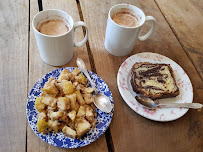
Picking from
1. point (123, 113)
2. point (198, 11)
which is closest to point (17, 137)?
point (123, 113)

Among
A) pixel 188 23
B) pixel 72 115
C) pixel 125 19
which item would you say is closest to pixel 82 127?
pixel 72 115

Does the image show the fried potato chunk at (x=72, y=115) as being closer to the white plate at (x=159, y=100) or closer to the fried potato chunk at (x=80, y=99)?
the fried potato chunk at (x=80, y=99)

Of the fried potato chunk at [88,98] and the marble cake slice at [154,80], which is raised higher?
the marble cake slice at [154,80]

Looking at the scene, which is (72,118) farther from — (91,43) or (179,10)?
(179,10)

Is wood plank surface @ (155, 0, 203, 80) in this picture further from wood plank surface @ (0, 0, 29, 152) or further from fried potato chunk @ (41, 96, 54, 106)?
wood plank surface @ (0, 0, 29, 152)

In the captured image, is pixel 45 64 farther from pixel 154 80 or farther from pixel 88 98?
pixel 154 80

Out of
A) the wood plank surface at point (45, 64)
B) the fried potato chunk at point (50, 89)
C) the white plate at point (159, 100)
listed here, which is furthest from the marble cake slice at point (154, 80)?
the fried potato chunk at point (50, 89)
